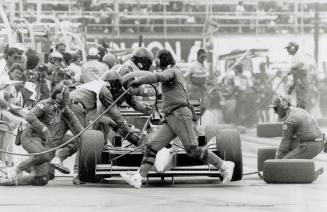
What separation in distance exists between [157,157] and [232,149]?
1037 millimetres

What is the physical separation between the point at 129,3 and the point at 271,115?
724 centimetres

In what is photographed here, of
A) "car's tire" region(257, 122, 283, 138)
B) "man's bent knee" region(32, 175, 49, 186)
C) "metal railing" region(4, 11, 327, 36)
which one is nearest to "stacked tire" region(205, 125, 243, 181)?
"man's bent knee" region(32, 175, 49, 186)

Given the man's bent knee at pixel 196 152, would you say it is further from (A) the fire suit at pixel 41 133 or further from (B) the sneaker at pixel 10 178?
(B) the sneaker at pixel 10 178

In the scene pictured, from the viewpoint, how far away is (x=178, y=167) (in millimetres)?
14141

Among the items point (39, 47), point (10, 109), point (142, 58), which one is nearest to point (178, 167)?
point (142, 58)

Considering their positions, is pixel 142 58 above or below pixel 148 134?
above

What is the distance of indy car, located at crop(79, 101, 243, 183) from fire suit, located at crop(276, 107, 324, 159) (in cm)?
114

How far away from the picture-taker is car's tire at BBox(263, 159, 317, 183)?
14.4 meters

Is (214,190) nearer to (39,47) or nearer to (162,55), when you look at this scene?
(162,55)

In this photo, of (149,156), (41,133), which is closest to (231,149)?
(149,156)

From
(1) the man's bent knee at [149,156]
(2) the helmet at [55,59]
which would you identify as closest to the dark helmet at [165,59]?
(1) the man's bent knee at [149,156]

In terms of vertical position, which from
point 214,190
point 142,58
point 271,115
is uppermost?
point 142,58

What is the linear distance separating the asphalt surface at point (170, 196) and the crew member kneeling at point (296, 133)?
49 cm

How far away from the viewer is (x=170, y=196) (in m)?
12.8
